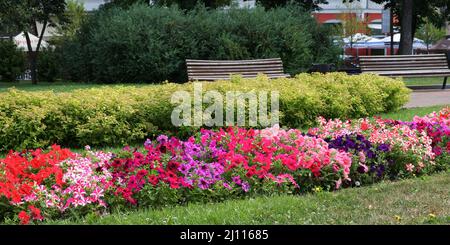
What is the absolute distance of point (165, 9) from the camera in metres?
19.0

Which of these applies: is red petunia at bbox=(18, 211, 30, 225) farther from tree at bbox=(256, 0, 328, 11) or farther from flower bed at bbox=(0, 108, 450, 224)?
tree at bbox=(256, 0, 328, 11)

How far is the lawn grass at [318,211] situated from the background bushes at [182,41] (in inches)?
510

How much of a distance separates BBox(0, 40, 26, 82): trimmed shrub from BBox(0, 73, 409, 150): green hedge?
1844 centimetres

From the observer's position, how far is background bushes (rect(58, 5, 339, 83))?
1801 centimetres

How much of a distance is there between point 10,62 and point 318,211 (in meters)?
23.8

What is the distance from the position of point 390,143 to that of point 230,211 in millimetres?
2291

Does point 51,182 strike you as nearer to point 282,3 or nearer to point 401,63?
point 401,63

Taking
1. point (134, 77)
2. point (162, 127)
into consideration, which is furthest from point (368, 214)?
point (134, 77)

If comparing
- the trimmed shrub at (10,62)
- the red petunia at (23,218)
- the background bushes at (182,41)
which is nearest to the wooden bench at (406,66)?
the background bushes at (182,41)

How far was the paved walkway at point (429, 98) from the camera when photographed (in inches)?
492

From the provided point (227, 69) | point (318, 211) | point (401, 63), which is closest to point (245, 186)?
point (318, 211)

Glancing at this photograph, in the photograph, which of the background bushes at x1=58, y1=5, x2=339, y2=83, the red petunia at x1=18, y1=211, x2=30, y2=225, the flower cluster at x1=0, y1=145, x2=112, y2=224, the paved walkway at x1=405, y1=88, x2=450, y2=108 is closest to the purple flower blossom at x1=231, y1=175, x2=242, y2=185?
the flower cluster at x1=0, y1=145, x2=112, y2=224

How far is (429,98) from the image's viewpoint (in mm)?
13672

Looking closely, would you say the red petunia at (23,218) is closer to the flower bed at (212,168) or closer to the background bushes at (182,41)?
the flower bed at (212,168)
